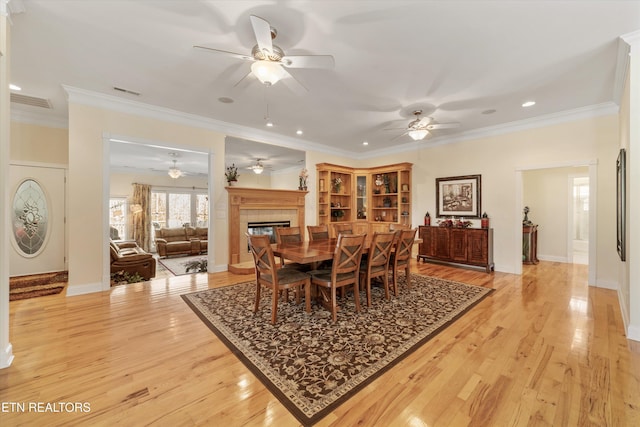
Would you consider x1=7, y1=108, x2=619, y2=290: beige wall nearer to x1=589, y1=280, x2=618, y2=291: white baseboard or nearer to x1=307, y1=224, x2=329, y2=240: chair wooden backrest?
x1=589, y1=280, x2=618, y2=291: white baseboard

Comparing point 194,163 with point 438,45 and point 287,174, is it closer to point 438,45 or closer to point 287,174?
point 287,174

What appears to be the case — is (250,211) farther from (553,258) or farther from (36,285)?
(553,258)

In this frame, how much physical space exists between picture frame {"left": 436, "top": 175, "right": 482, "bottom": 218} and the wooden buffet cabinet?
0.57 m

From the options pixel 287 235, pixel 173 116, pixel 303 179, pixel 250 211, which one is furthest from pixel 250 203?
pixel 173 116

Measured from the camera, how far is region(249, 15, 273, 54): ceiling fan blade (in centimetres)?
193

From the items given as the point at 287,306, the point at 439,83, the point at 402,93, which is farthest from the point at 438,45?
the point at 287,306

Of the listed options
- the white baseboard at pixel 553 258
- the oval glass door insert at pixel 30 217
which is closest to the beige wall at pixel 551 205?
the white baseboard at pixel 553 258

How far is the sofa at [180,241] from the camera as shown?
7.72m

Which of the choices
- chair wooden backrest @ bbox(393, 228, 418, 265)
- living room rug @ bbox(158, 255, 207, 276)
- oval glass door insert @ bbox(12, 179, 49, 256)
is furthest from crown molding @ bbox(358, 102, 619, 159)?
oval glass door insert @ bbox(12, 179, 49, 256)

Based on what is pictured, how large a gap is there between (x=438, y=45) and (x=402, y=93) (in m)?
1.11

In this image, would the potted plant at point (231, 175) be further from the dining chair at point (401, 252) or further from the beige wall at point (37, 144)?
the dining chair at point (401, 252)

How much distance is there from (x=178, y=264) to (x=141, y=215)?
3.31 metres

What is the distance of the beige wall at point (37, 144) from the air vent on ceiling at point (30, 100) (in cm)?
70

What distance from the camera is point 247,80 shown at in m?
3.43
